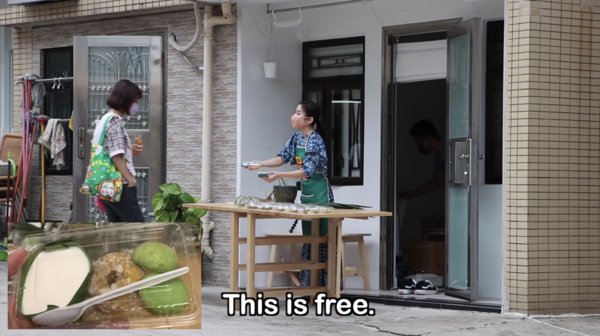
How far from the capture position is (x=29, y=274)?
6.54ft

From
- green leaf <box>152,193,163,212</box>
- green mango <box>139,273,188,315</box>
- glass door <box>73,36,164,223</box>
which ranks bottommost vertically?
green leaf <box>152,193,163,212</box>

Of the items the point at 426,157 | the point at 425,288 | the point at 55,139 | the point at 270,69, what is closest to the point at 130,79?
the point at 55,139

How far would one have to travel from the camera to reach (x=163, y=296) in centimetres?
203

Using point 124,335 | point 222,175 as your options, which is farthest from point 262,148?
point 124,335

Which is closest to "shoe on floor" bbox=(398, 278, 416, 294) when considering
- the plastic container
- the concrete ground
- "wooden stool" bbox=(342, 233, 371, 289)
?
"wooden stool" bbox=(342, 233, 371, 289)

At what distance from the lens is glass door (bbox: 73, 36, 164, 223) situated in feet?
30.2

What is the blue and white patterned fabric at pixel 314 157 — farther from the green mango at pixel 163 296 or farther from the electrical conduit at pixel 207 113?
the green mango at pixel 163 296

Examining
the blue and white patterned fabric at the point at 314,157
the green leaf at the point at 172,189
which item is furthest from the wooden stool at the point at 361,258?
the green leaf at the point at 172,189

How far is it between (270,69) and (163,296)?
22.3 ft

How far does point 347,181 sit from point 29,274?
686 centimetres

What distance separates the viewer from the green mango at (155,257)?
6.65 feet

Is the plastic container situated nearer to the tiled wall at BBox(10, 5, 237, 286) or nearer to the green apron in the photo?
the green apron

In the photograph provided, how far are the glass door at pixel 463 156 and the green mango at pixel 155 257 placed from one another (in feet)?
18.7

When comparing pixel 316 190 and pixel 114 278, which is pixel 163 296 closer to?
pixel 114 278
